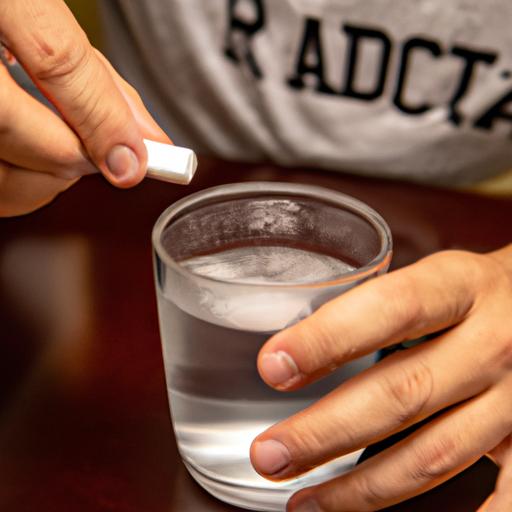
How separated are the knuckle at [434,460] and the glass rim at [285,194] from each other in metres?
0.10

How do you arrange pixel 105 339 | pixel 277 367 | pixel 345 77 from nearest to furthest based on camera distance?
pixel 277 367, pixel 105 339, pixel 345 77

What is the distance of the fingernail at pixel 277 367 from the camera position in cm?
33

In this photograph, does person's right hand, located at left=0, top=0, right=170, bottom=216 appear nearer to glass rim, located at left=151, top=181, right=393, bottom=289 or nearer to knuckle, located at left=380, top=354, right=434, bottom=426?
glass rim, located at left=151, top=181, right=393, bottom=289

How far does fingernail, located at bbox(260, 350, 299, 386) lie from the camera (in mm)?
326

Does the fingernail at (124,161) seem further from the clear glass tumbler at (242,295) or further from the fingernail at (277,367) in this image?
the fingernail at (277,367)

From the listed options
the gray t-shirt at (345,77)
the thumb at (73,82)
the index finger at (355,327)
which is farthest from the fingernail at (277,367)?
the gray t-shirt at (345,77)

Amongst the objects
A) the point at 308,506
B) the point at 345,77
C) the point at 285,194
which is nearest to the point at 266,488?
the point at 308,506

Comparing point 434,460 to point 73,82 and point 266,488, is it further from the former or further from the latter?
point 73,82

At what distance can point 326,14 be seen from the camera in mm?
840

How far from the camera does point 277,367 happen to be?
1.07 ft

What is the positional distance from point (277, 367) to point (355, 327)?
0.04 metres

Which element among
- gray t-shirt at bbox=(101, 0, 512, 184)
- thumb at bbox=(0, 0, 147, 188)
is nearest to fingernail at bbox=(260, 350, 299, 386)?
thumb at bbox=(0, 0, 147, 188)

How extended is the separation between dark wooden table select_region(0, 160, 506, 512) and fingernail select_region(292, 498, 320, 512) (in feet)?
0.14

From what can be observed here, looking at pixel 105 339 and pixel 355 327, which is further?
pixel 105 339
